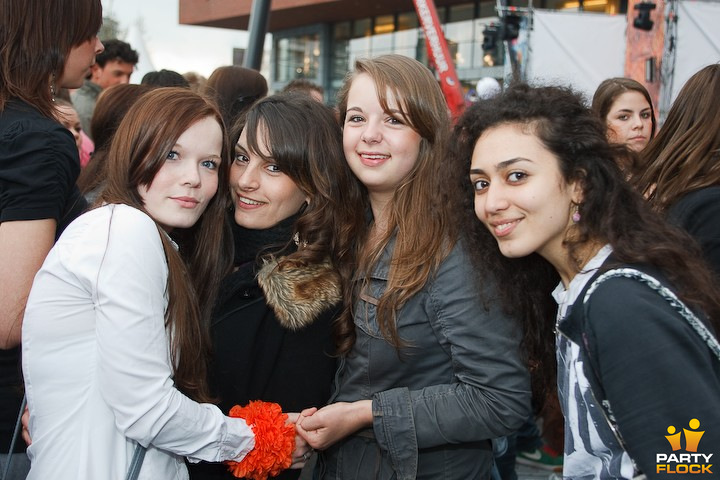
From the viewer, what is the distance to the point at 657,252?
1.55 m

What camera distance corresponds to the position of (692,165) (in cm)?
264

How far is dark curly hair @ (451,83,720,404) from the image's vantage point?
1572 millimetres

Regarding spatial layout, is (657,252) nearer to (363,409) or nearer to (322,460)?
(363,409)

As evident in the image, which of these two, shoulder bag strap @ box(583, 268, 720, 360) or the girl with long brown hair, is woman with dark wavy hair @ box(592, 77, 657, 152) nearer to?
the girl with long brown hair

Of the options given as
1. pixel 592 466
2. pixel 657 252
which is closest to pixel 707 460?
pixel 592 466

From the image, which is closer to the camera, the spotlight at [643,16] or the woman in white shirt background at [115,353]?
the woman in white shirt background at [115,353]

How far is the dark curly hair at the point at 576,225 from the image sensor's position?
1572 mm

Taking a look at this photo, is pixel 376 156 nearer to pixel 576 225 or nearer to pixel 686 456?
pixel 576 225

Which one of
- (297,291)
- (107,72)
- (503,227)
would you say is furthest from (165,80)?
(503,227)

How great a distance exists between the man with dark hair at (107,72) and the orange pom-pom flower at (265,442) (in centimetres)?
449

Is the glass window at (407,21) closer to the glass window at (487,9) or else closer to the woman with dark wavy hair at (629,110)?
the glass window at (487,9)

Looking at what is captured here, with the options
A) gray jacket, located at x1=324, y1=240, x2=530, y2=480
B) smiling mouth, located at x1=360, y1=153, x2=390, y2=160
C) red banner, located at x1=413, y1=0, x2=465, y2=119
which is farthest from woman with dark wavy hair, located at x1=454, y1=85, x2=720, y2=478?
red banner, located at x1=413, y1=0, x2=465, y2=119

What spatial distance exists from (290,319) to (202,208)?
51cm

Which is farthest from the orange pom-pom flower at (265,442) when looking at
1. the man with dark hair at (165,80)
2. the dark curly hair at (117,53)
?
the dark curly hair at (117,53)
